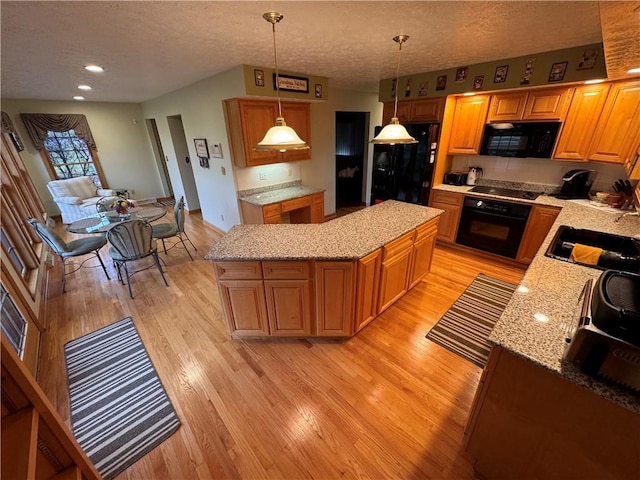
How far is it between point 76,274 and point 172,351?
2384 mm

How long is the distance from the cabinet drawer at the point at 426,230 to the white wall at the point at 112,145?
6951 mm

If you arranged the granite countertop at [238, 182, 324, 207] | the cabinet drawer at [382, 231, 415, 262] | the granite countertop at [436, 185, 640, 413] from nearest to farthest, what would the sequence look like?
the granite countertop at [436, 185, 640, 413] < the cabinet drawer at [382, 231, 415, 262] < the granite countertop at [238, 182, 324, 207]

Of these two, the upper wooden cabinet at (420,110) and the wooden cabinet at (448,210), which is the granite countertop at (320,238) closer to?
the wooden cabinet at (448,210)

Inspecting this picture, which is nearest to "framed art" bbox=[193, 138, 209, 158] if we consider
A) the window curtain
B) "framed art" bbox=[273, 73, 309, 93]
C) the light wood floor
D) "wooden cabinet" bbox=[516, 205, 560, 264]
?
"framed art" bbox=[273, 73, 309, 93]

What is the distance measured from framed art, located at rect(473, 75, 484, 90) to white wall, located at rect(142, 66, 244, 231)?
277cm

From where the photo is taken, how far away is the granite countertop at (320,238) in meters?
1.86

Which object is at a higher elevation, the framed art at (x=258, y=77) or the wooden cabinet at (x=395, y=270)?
the framed art at (x=258, y=77)

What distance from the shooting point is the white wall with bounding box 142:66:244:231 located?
131 inches

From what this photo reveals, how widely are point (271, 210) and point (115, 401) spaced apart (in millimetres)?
2527

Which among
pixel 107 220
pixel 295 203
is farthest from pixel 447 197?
pixel 107 220

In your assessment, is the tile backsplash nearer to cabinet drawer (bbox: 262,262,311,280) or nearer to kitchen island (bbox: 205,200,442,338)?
kitchen island (bbox: 205,200,442,338)

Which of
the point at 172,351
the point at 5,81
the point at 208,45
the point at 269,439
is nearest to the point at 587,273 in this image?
the point at 269,439

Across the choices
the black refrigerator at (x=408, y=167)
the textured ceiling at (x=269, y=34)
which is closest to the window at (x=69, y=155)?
the textured ceiling at (x=269, y=34)

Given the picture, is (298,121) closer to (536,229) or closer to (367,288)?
(367,288)
